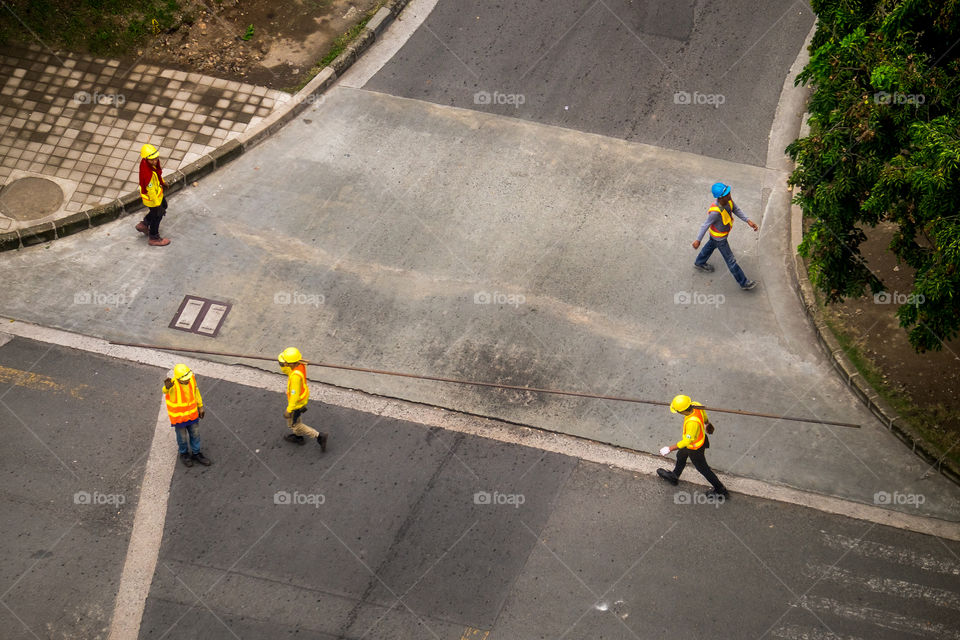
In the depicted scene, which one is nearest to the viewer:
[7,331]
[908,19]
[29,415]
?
[908,19]

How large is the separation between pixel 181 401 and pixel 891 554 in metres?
8.46

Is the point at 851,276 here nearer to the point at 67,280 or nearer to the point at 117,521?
the point at 117,521

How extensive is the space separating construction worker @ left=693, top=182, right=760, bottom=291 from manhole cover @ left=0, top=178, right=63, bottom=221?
9.65 metres

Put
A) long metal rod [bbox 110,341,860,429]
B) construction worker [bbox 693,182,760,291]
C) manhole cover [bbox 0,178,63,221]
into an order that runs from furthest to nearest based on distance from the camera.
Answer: manhole cover [bbox 0,178,63,221] < construction worker [bbox 693,182,760,291] < long metal rod [bbox 110,341,860,429]

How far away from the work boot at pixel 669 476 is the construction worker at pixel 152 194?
25.7 ft

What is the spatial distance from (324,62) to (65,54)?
4462 millimetres

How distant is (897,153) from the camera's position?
10727 mm

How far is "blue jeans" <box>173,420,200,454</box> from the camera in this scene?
1150cm

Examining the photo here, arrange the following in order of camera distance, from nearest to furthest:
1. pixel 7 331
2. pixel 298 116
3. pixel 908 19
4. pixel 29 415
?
pixel 908 19 → pixel 29 415 → pixel 7 331 → pixel 298 116

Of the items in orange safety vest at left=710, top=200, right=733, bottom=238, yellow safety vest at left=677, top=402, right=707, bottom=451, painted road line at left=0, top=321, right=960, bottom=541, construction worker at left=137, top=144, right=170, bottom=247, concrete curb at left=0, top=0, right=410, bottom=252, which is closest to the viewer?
yellow safety vest at left=677, top=402, right=707, bottom=451

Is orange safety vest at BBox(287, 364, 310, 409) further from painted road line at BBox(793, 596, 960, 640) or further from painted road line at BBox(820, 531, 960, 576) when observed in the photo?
painted road line at BBox(820, 531, 960, 576)

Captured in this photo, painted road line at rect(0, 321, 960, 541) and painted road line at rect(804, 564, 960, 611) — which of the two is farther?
painted road line at rect(0, 321, 960, 541)

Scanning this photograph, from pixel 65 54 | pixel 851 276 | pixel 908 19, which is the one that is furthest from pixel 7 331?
pixel 908 19
